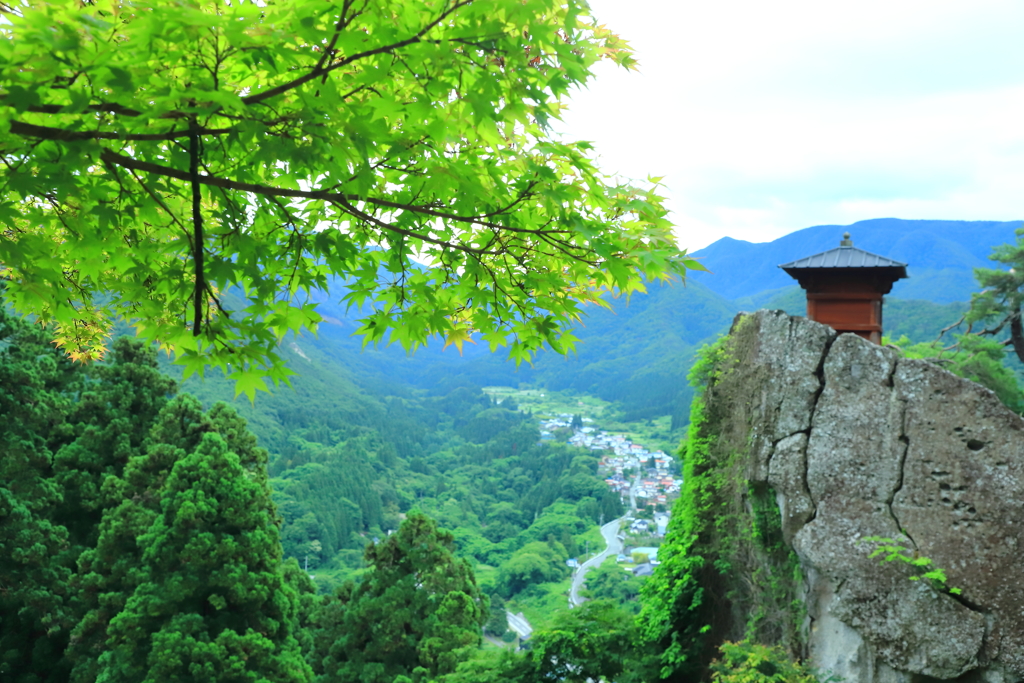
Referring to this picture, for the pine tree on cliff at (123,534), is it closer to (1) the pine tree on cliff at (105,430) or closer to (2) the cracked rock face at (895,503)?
(1) the pine tree on cliff at (105,430)

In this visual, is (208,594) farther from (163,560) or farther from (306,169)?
(306,169)

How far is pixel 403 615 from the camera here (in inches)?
488

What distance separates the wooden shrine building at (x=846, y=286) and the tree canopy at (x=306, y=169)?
644cm

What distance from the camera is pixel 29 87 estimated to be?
159 cm

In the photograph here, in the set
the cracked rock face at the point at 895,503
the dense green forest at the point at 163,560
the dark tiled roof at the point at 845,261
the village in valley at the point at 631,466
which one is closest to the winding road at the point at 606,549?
the village in valley at the point at 631,466

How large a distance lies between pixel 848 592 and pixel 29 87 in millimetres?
7467

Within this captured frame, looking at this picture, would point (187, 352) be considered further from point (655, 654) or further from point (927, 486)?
point (655, 654)

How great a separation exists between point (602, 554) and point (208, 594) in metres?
36.8

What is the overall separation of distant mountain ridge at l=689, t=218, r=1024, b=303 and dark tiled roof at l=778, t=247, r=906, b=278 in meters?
46.0

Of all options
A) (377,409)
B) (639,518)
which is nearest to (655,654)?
(639,518)

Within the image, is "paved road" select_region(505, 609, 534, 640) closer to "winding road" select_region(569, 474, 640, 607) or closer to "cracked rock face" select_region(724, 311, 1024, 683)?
"winding road" select_region(569, 474, 640, 607)

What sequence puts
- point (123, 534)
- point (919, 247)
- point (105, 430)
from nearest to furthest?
point (123, 534) < point (105, 430) < point (919, 247)

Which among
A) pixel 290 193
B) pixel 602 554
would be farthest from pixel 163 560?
pixel 602 554

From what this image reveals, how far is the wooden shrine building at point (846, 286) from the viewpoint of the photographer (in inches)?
313
